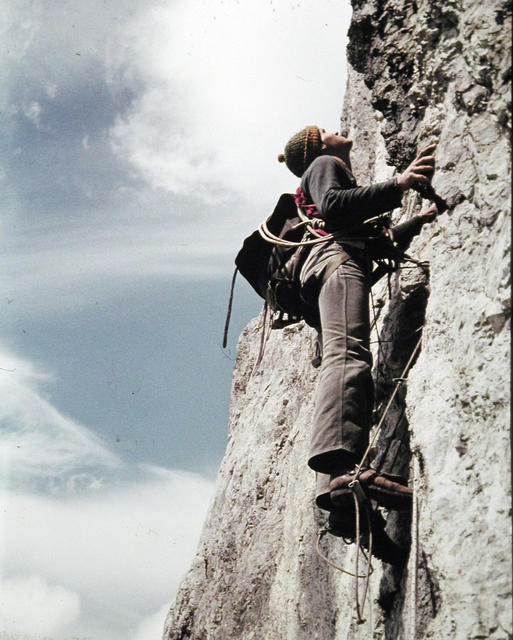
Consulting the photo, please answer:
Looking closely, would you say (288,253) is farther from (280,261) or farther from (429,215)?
(429,215)

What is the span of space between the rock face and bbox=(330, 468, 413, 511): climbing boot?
0.14 meters

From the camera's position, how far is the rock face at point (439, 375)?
3.19 metres

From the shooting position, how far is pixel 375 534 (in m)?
4.12

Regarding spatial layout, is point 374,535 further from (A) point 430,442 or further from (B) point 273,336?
(B) point 273,336

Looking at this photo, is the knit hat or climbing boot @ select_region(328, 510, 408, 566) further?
the knit hat

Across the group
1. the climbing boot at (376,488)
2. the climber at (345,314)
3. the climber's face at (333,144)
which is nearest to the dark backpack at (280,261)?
the climber at (345,314)

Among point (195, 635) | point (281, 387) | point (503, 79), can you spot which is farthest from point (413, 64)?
point (195, 635)

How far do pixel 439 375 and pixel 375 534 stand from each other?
101 centimetres

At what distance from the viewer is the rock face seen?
319cm

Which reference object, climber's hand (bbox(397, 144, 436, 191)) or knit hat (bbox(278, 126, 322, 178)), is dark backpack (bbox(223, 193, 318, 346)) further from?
climber's hand (bbox(397, 144, 436, 191))

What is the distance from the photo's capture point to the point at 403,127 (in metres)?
4.68

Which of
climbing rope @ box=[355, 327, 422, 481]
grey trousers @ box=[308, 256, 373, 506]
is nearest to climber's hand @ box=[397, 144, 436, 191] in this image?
grey trousers @ box=[308, 256, 373, 506]

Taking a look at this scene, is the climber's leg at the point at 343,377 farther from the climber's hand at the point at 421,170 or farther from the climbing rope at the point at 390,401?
the climber's hand at the point at 421,170

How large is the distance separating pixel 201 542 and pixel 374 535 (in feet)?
16.4
